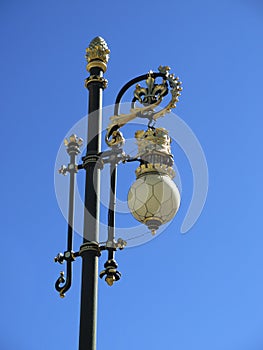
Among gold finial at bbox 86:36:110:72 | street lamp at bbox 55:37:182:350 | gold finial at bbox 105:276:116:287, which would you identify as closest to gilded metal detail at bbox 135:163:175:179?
street lamp at bbox 55:37:182:350

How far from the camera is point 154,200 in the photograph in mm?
11930

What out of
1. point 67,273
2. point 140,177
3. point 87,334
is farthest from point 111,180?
point 87,334

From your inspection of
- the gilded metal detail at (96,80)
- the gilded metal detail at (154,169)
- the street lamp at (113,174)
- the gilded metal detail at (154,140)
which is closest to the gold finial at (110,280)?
the street lamp at (113,174)

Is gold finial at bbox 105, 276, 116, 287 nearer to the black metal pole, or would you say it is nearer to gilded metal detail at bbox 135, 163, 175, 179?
the black metal pole

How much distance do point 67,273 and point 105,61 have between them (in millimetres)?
2622

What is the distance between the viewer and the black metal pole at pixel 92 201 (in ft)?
37.1

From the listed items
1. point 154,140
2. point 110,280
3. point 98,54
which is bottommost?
point 110,280

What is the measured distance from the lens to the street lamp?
11695 mm

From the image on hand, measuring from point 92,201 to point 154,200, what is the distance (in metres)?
0.67

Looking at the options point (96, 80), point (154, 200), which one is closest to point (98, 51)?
point (96, 80)

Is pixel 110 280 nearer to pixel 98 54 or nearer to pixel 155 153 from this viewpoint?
pixel 155 153

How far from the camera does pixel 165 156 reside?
40.2ft

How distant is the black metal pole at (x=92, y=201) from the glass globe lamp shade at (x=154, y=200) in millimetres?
417

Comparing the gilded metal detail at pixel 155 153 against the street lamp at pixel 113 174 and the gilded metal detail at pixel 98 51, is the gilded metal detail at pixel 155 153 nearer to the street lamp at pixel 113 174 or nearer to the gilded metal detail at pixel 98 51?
the street lamp at pixel 113 174
